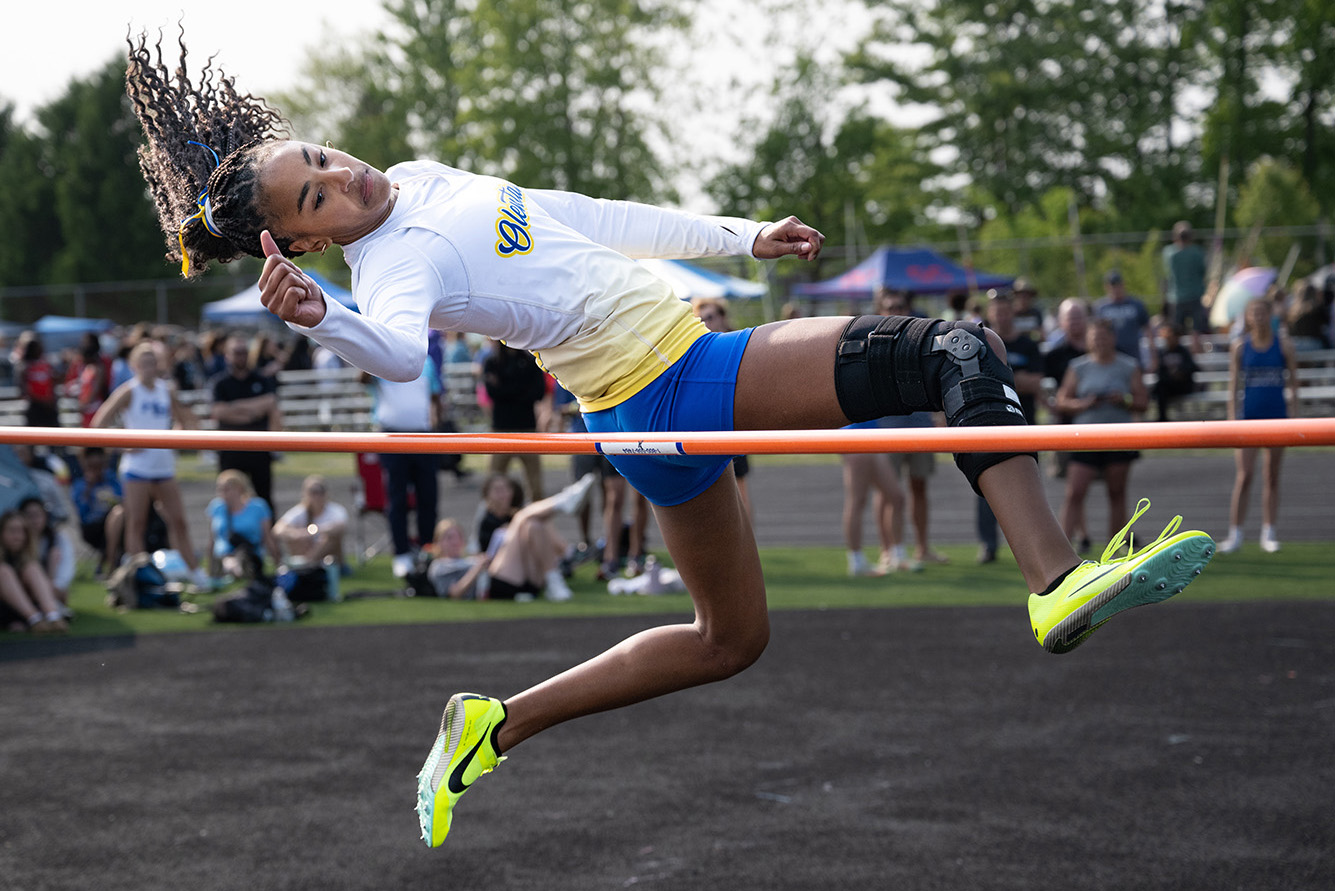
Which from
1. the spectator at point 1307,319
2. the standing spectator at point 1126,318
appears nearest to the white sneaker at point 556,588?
the standing spectator at point 1126,318

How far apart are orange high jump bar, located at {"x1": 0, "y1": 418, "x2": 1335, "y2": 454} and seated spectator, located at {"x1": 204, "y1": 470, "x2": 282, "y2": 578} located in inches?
289

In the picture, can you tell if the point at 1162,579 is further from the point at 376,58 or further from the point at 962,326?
the point at 376,58

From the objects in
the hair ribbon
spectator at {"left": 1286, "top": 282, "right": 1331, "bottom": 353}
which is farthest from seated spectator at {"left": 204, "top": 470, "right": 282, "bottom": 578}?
spectator at {"left": 1286, "top": 282, "right": 1331, "bottom": 353}

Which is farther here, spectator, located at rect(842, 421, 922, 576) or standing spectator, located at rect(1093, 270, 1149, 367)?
standing spectator, located at rect(1093, 270, 1149, 367)

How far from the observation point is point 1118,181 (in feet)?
129

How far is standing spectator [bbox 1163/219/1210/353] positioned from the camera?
671 inches

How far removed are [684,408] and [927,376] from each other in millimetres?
543

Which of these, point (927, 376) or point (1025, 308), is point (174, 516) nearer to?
point (1025, 308)

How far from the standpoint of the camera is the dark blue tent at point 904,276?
2125cm

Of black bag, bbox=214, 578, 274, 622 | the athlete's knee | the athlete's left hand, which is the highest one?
the athlete's left hand

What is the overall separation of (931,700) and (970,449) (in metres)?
4.35

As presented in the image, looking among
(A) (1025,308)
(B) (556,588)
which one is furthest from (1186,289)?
(B) (556,588)

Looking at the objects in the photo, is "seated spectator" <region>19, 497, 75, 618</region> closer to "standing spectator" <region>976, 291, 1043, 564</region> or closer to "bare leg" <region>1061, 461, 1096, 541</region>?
"standing spectator" <region>976, 291, 1043, 564</region>

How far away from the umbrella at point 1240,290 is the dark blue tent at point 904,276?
3847mm
